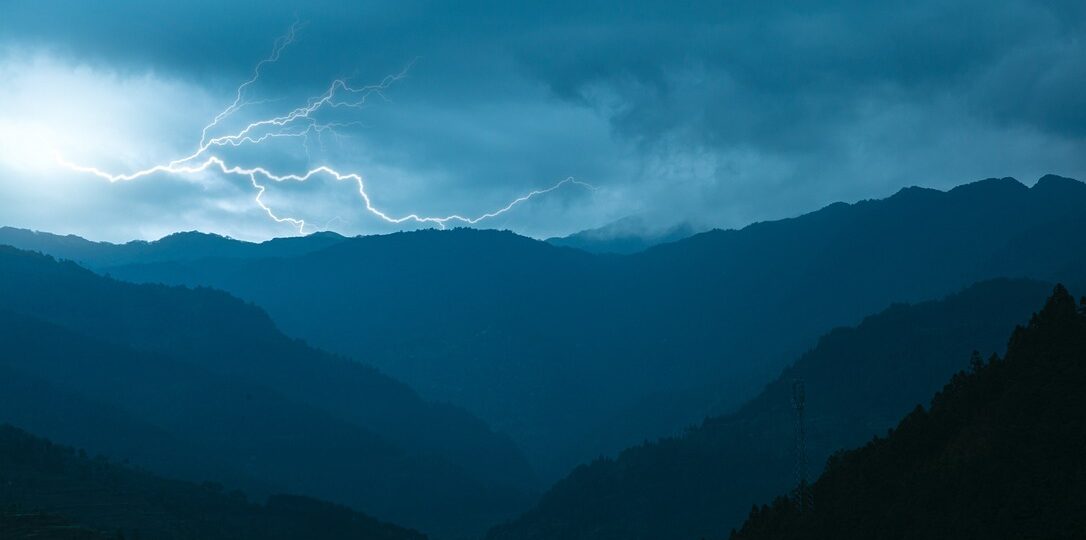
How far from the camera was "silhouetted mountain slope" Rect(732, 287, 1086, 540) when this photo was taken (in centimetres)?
5912

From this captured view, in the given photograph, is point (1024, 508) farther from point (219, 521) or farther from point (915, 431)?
point (219, 521)

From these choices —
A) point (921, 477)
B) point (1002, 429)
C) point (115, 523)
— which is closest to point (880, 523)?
point (921, 477)

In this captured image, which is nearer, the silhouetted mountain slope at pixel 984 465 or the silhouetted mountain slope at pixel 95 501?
the silhouetted mountain slope at pixel 984 465

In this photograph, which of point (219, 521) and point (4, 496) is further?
point (219, 521)

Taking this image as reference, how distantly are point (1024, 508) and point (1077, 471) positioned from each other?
11.9 ft

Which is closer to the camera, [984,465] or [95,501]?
[984,465]

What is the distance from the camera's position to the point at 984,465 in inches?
2539

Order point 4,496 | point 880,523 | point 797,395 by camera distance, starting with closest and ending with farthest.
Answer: point 880,523, point 797,395, point 4,496

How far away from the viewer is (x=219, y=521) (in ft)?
623

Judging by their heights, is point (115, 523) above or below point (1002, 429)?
below

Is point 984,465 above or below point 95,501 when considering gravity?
above

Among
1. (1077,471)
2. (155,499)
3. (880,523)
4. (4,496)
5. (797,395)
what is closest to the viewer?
(1077,471)

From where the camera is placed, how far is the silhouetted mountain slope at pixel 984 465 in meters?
59.1

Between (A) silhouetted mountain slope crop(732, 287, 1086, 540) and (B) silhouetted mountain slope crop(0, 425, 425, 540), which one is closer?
(A) silhouetted mountain slope crop(732, 287, 1086, 540)
